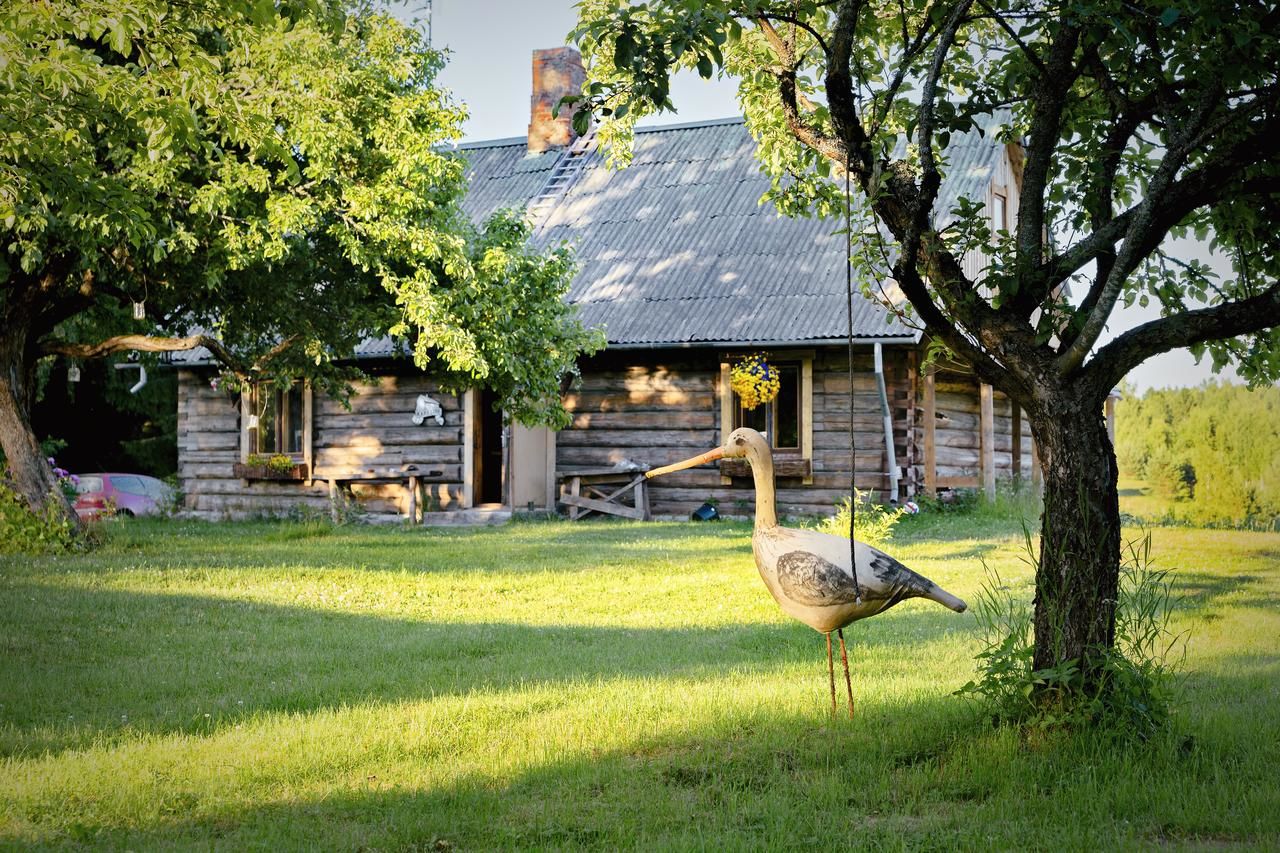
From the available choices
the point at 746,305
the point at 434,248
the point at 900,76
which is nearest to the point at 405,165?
the point at 434,248

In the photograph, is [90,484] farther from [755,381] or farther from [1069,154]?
[1069,154]

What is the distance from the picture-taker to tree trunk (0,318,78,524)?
13.9 metres

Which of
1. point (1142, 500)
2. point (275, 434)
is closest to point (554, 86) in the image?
point (275, 434)

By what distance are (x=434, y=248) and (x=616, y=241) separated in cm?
931

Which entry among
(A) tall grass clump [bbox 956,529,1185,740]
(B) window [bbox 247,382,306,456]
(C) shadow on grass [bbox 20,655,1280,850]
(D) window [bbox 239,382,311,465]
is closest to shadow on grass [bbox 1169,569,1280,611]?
(A) tall grass clump [bbox 956,529,1185,740]

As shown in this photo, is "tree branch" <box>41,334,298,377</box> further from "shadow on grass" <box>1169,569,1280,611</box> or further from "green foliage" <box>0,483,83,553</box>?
"shadow on grass" <box>1169,569,1280,611</box>

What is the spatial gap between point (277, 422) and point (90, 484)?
4.15m

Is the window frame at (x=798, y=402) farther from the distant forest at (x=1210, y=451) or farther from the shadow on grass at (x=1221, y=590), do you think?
the shadow on grass at (x=1221, y=590)

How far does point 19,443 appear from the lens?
550 inches

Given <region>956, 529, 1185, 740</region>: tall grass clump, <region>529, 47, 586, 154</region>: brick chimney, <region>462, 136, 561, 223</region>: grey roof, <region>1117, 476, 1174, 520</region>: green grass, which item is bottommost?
<region>956, 529, 1185, 740</region>: tall grass clump

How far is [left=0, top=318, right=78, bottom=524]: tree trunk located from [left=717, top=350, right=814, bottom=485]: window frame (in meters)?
9.59

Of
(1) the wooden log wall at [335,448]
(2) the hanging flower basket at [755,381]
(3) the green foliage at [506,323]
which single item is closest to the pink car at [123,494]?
(1) the wooden log wall at [335,448]

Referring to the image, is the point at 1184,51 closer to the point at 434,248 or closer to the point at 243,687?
the point at 243,687

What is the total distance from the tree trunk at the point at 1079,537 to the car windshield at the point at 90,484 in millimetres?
21746
